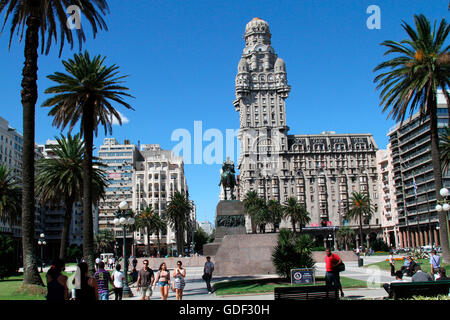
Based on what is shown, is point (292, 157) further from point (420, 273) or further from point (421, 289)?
point (421, 289)

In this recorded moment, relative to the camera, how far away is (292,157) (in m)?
132

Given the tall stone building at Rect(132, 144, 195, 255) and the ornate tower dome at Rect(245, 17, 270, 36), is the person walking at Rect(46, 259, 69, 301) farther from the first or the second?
the ornate tower dome at Rect(245, 17, 270, 36)

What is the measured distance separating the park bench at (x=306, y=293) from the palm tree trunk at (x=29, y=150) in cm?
1512

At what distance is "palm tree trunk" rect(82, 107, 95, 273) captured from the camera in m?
28.9

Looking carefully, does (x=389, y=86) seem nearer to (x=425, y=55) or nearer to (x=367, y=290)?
(x=425, y=55)

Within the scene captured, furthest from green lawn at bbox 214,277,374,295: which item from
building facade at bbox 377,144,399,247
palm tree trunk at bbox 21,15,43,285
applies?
building facade at bbox 377,144,399,247

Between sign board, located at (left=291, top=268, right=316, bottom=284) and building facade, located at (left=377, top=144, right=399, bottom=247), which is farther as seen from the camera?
building facade, located at (left=377, top=144, right=399, bottom=247)

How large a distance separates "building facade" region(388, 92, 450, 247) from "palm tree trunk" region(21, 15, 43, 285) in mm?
79677

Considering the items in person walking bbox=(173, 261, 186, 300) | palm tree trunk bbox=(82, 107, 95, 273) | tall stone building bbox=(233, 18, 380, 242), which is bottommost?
person walking bbox=(173, 261, 186, 300)

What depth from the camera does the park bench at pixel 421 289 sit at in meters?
11.7

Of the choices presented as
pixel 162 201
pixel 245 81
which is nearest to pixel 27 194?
pixel 162 201

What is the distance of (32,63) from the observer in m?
22.4

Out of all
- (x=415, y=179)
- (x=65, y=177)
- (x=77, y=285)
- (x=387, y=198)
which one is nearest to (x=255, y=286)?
(x=77, y=285)
